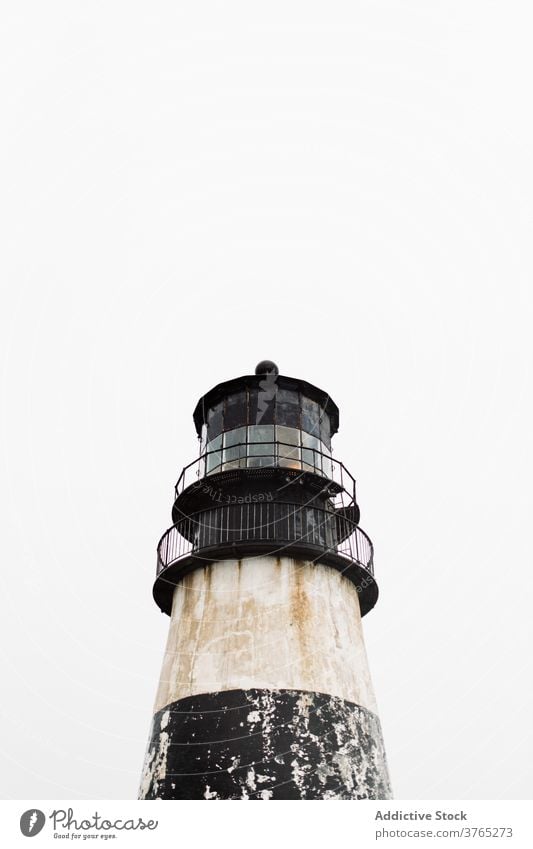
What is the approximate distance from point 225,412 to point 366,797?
790cm

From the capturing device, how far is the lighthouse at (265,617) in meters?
11.1

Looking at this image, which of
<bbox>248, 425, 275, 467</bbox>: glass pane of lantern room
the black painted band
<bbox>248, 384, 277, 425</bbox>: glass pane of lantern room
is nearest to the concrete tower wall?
the black painted band

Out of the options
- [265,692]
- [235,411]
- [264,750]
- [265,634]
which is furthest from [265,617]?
[235,411]

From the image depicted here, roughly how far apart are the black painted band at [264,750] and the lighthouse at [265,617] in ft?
0.07

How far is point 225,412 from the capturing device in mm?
15375

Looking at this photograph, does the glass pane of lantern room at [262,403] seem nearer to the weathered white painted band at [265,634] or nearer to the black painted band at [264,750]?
the weathered white painted band at [265,634]

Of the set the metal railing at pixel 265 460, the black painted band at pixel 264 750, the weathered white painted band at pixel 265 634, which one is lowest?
the black painted band at pixel 264 750

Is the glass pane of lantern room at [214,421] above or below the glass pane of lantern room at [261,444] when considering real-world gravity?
above

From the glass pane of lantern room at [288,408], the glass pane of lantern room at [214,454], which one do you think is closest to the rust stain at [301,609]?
Answer: the glass pane of lantern room at [214,454]

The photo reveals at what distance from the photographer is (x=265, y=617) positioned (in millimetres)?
12398

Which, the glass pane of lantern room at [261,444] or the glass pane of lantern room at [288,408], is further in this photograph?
the glass pane of lantern room at [288,408]

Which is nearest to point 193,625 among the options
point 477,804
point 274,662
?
point 274,662

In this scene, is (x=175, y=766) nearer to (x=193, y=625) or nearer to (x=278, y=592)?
(x=193, y=625)

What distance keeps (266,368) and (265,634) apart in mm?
5981
